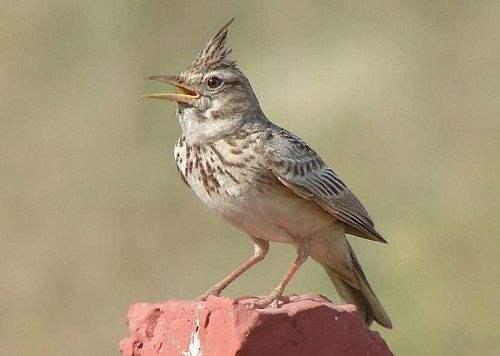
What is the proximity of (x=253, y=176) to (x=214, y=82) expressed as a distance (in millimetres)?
560

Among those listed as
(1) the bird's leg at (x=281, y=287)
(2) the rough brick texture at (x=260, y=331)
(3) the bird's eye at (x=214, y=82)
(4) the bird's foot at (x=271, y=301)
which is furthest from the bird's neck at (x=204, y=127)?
(2) the rough brick texture at (x=260, y=331)

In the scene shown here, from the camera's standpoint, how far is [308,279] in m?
12.2

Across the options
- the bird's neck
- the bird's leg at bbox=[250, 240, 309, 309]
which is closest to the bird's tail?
the bird's leg at bbox=[250, 240, 309, 309]

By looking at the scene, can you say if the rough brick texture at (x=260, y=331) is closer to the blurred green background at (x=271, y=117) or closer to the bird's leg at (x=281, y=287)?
the bird's leg at (x=281, y=287)

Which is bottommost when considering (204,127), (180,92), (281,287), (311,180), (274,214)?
(281,287)

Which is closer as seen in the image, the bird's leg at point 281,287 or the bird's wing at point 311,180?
the bird's leg at point 281,287

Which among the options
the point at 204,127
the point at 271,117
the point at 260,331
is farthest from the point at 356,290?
the point at 271,117

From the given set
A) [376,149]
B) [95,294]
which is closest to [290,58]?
[376,149]

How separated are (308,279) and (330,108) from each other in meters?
3.31

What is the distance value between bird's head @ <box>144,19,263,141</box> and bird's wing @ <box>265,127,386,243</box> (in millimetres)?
216

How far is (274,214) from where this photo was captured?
7.61 metres

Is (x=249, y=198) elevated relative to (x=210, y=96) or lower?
lower

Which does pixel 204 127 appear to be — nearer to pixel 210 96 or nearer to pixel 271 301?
pixel 210 96

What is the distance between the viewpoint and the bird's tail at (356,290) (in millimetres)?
8031
